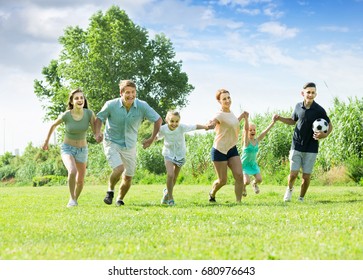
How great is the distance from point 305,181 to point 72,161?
4.89 meters

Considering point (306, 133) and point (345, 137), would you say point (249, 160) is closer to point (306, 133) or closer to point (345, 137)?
point (306, 133)

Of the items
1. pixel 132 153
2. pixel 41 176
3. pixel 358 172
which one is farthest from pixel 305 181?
pixel 41 176

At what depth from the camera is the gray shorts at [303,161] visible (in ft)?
40.7

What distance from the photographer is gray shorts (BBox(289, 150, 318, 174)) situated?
40.7ft

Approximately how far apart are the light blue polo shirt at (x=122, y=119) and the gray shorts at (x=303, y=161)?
3.17 m

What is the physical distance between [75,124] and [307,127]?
4.71 metres

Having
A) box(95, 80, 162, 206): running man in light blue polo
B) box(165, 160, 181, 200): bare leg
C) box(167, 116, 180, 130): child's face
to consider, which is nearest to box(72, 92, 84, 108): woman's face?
box(95, 80, 162, 206): running man in light blue polo

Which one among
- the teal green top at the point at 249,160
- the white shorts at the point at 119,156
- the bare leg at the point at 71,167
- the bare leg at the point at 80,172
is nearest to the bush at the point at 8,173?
the teal green top at the point at 249,160

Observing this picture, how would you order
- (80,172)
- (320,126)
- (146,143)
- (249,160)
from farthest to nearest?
(249,160) < (320,126) < (80,172) < (146,143)

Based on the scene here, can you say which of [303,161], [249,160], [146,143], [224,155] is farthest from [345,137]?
[146,143]

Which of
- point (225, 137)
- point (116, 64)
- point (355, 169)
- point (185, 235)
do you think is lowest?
point (185, 235)

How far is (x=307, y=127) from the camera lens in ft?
40.3

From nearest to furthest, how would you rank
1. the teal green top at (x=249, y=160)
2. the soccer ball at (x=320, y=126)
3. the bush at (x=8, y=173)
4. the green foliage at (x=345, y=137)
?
the soccer ball at (x=320, y=126) → the teal green top at (x=249, y=160) → the green foliage at (x=345, y=137) → the bush at (x=8, y=173)

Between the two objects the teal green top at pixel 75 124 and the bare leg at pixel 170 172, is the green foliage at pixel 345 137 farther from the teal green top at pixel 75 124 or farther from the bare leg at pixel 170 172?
the teal green top at pixel 75 124
